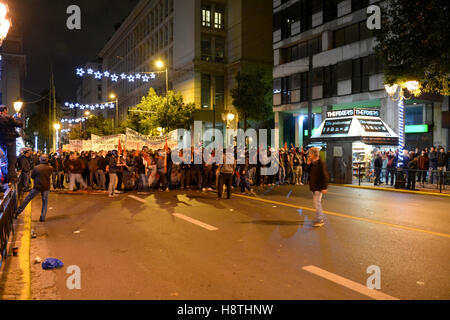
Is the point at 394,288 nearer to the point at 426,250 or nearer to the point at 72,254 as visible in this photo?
the point at 426,250

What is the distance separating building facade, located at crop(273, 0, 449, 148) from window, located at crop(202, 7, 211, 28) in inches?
471

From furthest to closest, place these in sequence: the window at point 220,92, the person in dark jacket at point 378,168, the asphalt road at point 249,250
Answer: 1. the window at point 220,92
2. the person in dark jacket at point 378,168
3. the asphalt road at point 249,250

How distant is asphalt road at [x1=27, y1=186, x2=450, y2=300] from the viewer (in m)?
4.95

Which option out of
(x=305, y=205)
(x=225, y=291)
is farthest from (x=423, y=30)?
(x=225, y=291)

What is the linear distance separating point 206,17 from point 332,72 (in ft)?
70.6

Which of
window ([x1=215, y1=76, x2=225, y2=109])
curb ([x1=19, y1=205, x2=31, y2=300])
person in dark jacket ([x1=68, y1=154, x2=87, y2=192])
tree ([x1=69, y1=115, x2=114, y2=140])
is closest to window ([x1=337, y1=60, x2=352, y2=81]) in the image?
window ([x1=215, y1=76, x2=225, y2=109])

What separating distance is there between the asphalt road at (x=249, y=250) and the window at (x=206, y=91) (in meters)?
35.6

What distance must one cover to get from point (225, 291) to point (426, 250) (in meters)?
4.06

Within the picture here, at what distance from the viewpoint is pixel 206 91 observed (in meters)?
47.0

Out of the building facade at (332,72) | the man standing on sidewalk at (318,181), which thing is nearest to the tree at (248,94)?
the building facade at (332,72)

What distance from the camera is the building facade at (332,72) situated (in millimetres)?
26016

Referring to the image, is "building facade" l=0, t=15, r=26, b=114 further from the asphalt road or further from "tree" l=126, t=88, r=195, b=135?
the asphalt road

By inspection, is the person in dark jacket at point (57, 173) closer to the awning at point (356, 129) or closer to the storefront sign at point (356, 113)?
the awning at point (356, 129)

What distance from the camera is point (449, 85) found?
16297 mm
